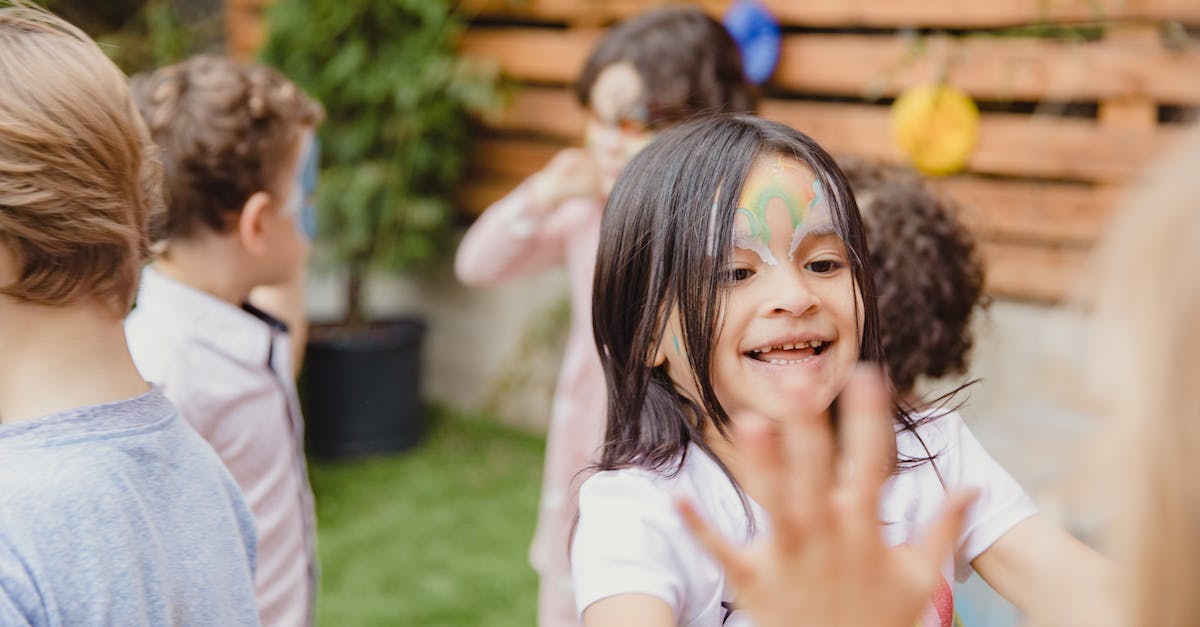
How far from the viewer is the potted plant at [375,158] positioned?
425cm

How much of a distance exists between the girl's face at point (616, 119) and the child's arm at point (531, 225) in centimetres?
10

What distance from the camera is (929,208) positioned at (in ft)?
6.16

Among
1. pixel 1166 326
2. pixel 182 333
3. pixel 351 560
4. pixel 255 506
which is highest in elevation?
pixel 1166 326

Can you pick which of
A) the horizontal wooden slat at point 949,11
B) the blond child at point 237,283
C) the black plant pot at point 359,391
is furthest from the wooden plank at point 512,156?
the blond child at point 237,283

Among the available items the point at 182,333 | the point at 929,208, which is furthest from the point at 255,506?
the point at 929,208

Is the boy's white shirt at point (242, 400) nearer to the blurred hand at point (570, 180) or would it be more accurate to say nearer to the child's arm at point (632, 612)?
the blurred hand at point (570, 180)

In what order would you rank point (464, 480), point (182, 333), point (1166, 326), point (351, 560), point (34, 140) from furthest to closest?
1. point (464, 480)
2. point (351, 560)
3. point (182, 333)
4. point (34, 140)
5. point (1166, 326)

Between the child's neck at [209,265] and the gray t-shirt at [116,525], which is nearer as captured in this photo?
the gray t-shirt at [116,525]

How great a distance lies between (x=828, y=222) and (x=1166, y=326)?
0.60 meters

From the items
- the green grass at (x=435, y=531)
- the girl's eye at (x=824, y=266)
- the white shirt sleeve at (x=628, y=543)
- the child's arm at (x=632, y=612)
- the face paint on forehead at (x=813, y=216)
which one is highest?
the face paint on forehead at (x=813, y=216)

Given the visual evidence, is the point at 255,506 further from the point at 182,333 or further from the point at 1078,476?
the point at 1078,476

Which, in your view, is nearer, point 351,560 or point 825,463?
point 825,463

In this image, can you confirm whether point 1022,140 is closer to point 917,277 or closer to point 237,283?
point 917,277

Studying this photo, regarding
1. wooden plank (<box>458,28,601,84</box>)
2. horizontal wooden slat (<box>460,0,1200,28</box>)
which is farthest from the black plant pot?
horizontal wooden slat (<box>460,0,1200,28</box>)
